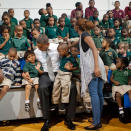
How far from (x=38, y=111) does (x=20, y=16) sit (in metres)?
3.94

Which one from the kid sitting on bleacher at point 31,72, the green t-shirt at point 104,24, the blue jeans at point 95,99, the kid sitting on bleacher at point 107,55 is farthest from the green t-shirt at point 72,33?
the blue jeans at point 95,99

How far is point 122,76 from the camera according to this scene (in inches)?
129

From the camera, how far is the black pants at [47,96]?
2.85 m

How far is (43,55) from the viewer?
319 centimetres

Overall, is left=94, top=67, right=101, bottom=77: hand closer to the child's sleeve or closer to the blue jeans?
the blue jeans

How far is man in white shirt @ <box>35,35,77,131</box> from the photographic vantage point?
2.85m

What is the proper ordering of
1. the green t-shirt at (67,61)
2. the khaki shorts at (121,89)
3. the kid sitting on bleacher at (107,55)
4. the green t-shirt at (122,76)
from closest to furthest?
the green t-shirt at (67,61)
the khaki shorts at (121,89)
the green t-shirt at (122,76)
the kid sitting on bleacher at (107,55)

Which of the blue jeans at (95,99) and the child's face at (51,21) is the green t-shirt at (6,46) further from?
the blue jeans at (95,99)

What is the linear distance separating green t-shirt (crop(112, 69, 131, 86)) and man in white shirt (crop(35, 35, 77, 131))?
0.69 m

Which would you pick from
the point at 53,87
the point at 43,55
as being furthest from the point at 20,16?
the point at 53,87

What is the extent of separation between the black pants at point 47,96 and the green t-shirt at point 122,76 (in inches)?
26.2

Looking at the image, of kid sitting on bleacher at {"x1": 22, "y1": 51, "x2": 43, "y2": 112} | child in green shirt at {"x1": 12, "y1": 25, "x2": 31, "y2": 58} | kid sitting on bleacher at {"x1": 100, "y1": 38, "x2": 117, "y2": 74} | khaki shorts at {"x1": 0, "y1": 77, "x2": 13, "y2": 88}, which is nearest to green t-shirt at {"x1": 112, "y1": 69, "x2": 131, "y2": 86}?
kid sitting on bleacher at {"x1": 100, "y1": 38, "x2": 117, "y2": 74}

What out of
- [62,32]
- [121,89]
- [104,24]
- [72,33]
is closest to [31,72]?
[121,89]

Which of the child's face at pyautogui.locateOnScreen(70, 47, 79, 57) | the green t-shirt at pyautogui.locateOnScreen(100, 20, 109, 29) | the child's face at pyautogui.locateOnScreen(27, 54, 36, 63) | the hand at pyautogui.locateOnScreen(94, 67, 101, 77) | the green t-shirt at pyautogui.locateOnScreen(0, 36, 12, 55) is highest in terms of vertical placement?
the green t-shirt at pyautogui.locateOnScreen(100, 20, 109, 29)
